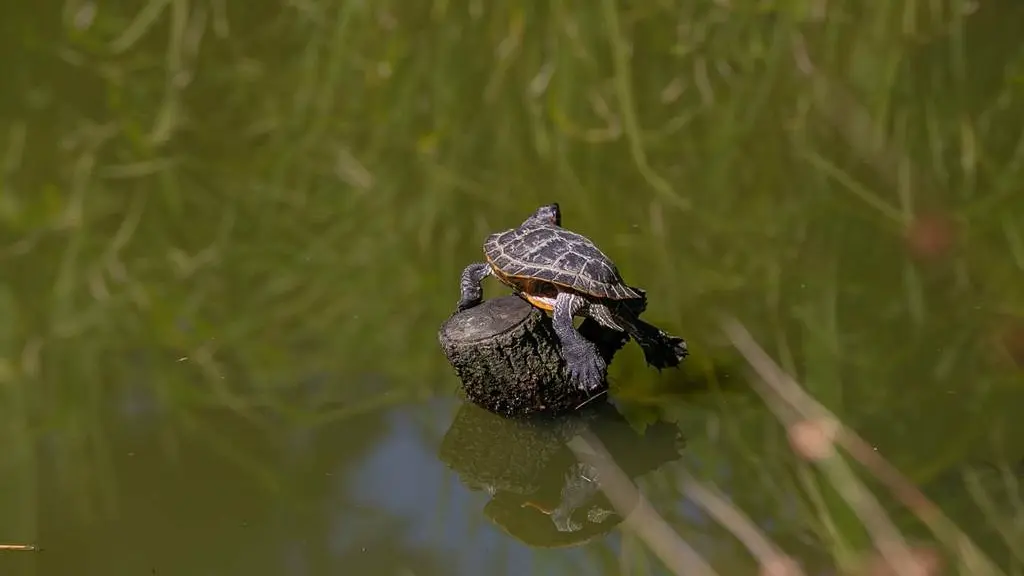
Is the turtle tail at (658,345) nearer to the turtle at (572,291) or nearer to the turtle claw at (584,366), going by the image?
the turtle at (572,291)

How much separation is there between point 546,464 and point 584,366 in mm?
241

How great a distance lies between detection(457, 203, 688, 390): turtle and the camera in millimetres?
2104

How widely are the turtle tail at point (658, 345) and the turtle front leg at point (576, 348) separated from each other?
14cm

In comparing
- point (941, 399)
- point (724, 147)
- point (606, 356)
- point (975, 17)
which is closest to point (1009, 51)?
point (975, 17)

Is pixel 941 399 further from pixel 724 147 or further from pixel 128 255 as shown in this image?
pixel 128 255

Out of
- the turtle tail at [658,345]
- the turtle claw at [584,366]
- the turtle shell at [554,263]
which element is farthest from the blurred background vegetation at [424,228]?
the turtle shell at [554,263]

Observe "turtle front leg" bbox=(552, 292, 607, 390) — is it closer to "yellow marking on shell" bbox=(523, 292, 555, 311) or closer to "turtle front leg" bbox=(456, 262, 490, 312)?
"yellow marking on shell" bbox=(523, 292, 555, 311)

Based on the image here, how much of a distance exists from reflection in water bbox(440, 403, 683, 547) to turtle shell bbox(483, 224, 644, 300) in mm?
304

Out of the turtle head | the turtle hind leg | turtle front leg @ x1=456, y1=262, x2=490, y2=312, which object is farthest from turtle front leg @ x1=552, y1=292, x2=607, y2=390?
the turtle head

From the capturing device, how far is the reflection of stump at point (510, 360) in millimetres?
2010

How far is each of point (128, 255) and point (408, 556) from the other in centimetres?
147

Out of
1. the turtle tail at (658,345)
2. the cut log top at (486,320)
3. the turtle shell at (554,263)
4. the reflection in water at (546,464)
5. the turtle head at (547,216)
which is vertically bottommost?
the reflection in water at (546,464)

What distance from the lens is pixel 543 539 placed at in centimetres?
185

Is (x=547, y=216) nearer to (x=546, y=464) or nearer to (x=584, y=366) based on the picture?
(x=584, y=366)
